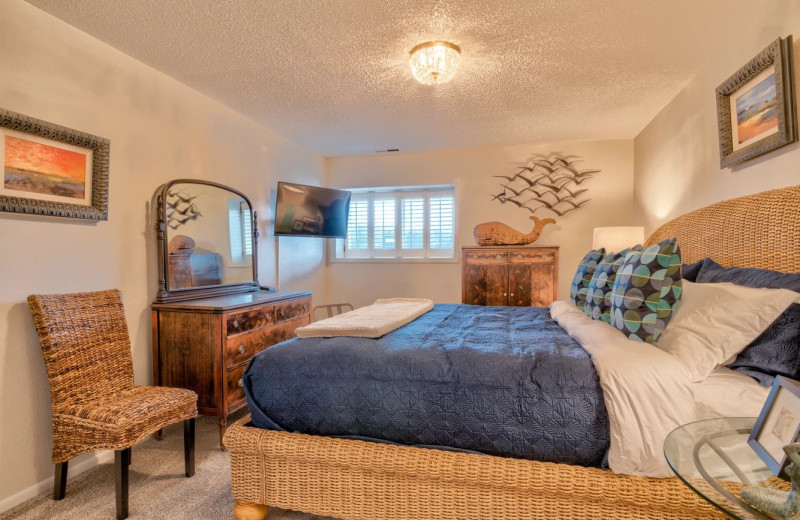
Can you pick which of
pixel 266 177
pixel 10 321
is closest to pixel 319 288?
pixel 266 177

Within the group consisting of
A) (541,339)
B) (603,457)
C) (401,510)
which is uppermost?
(541,339)

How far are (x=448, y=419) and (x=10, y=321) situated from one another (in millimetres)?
2101

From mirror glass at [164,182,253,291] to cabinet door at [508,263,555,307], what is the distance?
256cm

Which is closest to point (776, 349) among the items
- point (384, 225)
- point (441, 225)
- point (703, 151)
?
point (703, 151)

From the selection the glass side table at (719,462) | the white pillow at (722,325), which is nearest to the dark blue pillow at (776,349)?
the white pillow at (722,325)

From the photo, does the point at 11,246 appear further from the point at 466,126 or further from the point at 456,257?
the point at 456,257

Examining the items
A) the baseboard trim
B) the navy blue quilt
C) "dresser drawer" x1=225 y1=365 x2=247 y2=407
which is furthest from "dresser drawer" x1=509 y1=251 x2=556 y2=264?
the baseboard trim

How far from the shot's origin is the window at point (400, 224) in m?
4.79

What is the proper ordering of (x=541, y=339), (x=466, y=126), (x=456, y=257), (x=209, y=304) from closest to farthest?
(x=541, y=339) < (x=209, y=304) < (x=466, y=126) < (x=456, y=257)

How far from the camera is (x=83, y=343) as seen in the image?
1938 mm

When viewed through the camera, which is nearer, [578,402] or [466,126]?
[578,402]

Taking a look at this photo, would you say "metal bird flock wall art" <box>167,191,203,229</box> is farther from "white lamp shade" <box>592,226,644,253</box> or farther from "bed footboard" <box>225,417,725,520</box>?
"white lamp shade" <box>592,226,644,253</box>

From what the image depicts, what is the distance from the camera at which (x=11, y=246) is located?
6.08 feet

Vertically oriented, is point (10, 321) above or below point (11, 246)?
below
